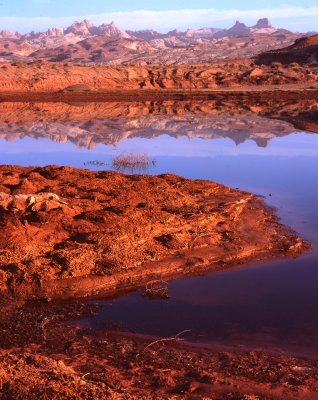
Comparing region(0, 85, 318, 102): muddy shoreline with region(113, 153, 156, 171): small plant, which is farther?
region(0, 85, 318, 102): muddy shoreline

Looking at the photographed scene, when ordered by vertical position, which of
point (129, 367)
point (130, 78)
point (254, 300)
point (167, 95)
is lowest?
point (254, 300)

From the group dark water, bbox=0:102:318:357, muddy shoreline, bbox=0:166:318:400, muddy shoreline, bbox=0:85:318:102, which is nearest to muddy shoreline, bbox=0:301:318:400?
muddy shoreline, bbox=0:166:318:400

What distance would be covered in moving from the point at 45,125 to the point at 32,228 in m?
17.2

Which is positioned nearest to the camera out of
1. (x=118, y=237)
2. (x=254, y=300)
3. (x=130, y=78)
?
(x=254, y=300)

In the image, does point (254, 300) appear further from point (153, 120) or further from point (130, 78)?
point (130, 78)

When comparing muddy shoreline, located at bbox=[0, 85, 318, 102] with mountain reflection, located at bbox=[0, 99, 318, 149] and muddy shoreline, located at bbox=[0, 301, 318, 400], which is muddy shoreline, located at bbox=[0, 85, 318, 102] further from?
muddy shoreline, located at bbox=[0, 301, 318, 400]

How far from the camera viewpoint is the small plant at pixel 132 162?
1694 centimetres

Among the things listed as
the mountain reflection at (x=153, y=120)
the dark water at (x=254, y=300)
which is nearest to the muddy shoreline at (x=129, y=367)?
the dark water at (x=254, y=300)

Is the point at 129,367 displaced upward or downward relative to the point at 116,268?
upward

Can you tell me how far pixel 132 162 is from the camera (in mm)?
17250

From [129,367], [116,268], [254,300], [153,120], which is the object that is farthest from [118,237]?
[153,120]

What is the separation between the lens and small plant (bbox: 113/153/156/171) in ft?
55.6

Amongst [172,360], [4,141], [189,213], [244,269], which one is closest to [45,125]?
[4,141]

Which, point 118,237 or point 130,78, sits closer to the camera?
point 118,237
